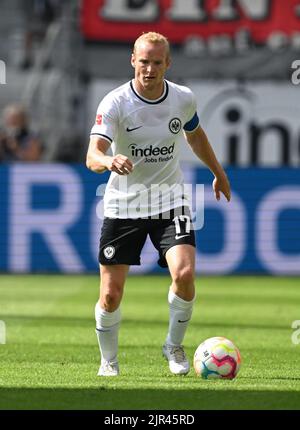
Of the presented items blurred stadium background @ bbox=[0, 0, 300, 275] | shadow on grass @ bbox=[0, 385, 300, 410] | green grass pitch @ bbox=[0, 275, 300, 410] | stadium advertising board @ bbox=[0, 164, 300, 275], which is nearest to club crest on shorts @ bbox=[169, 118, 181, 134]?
green grass pitch @ bbox=[0, 275, 300, 410]

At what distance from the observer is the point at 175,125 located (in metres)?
8.18

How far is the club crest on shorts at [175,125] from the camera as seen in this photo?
8164 millimetres

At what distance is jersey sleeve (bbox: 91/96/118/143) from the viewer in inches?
310

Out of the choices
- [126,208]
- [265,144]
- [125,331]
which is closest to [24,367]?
[126,208]

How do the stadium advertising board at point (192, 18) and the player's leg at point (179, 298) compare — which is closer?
the player's leg at point (179, 298)

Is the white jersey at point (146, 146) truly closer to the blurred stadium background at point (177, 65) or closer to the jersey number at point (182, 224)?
the jersey number at point (182, 224)

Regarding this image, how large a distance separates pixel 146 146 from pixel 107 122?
1.14 feet

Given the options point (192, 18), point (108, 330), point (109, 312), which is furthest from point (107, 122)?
point (192, 18)

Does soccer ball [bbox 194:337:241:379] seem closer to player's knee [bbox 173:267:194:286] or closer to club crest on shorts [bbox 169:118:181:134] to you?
player's knee [bbox 173:267:194:286]

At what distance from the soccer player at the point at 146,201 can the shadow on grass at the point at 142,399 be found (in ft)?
2.98

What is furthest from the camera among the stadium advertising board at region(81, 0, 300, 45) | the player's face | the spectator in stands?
the stadium advertising board at region(81, 0, 300, 45)

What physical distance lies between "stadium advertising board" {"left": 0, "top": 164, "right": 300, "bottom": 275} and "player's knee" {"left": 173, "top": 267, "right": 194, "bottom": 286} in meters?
10.6

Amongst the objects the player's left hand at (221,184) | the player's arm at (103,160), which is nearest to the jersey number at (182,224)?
the player's left hand at (221,184)

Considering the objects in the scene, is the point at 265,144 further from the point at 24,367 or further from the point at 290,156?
the point at 24,367
